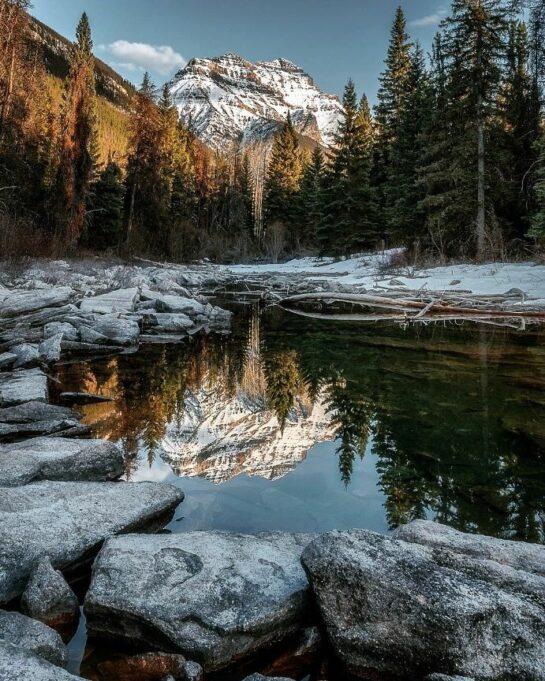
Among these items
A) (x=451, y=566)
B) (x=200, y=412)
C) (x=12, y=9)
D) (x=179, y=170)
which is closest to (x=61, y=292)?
(x=200, y=412)

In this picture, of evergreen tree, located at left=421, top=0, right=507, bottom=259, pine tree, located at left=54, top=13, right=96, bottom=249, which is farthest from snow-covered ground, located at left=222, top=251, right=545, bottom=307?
pine tree, located at left=54, top=13, right=96, bottom=249

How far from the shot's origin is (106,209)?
2870 cm

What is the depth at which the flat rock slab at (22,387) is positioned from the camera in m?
4.26

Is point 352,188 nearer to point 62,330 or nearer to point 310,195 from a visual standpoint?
point 310,195

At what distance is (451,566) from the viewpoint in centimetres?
175

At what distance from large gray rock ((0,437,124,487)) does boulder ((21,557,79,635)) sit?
879mm

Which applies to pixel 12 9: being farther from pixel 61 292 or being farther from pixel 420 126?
pixel 420 126

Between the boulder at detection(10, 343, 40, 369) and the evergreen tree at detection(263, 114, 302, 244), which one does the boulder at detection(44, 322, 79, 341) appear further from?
the evergreen tree at detection(263, 114, 302, 244)

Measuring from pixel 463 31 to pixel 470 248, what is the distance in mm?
8411

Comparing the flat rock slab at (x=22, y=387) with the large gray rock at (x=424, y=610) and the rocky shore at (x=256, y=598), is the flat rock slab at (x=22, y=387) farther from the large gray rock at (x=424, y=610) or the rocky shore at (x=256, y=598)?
the large gray rock at (x=424, y=610)

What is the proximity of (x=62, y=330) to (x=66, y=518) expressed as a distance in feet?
18.9

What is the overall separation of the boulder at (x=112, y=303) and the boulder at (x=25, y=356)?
2.59 metres

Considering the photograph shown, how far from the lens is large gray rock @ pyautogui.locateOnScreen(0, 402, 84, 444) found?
140 inches

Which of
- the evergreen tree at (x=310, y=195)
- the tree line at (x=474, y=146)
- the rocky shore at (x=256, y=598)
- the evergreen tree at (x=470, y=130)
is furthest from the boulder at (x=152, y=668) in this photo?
the evergreen tree at (x=310, y=195)
